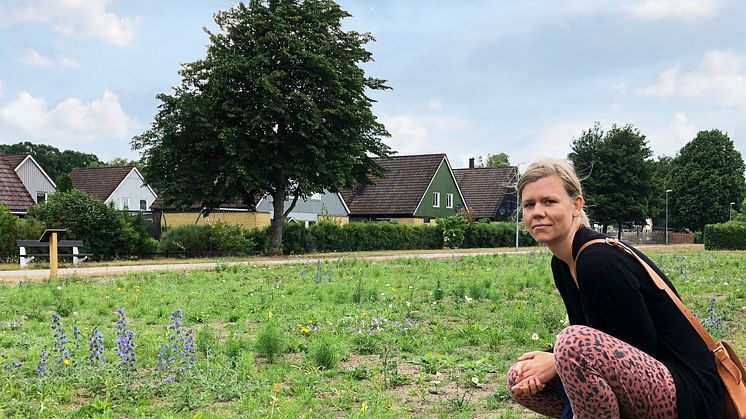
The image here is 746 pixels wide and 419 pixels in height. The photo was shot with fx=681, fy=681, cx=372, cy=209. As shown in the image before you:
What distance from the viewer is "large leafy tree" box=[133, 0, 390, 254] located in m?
29.1

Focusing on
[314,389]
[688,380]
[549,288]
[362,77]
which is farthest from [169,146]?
[688,380]

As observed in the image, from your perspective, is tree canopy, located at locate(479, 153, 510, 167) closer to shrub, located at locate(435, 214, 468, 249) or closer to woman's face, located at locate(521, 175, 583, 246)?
shrub, located at locate(435, 214, 468, 249)

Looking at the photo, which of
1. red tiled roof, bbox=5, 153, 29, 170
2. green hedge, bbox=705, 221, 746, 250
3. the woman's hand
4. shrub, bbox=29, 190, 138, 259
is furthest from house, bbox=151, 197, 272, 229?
the woman's hand

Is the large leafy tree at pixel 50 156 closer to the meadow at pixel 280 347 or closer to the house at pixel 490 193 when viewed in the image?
the house at pixel 490 193

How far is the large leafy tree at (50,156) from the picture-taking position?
100000 millimetres

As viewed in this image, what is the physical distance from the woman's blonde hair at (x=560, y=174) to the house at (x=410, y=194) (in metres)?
49.4

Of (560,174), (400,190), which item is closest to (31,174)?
(400,190)

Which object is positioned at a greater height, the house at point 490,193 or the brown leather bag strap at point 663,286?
the house at point 490,193

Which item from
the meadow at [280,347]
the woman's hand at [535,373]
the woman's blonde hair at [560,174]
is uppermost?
the woman's blonde hair at [560,174]

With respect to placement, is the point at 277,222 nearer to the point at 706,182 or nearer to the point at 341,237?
the point at 341,237

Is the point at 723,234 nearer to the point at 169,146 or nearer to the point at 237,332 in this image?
the point at 169,146

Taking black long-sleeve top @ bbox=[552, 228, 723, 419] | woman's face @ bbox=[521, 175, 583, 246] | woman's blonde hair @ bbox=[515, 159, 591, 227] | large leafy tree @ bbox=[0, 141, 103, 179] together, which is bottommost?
black long-sleeve top @ bbox=[552, 228, 723, 419]

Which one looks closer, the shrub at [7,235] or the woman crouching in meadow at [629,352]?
the woman crouching in meadow at [629,352]

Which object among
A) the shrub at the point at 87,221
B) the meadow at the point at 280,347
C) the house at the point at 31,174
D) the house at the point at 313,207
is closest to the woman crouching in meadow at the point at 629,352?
the meadow at the point at 280,347
